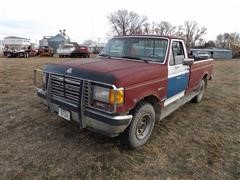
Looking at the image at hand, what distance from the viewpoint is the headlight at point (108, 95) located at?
121 inches

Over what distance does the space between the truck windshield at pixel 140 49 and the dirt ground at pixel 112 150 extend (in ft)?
5.26

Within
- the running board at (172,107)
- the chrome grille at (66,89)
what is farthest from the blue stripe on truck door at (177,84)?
the chrome grille at (66,89)

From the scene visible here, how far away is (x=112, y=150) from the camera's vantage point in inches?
149

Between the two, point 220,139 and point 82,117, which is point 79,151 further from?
point 220,139

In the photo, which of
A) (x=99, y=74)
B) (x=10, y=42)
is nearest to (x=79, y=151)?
(x=99, y=74)

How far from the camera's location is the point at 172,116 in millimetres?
5551

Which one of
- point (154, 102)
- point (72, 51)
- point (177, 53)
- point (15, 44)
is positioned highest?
point (15, 44)

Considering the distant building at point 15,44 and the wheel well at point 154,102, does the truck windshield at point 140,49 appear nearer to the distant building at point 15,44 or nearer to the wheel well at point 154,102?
the wheel well at point 154,102

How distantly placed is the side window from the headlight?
5.76 feet

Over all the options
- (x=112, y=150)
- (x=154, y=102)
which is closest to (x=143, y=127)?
(x=154, y=102)

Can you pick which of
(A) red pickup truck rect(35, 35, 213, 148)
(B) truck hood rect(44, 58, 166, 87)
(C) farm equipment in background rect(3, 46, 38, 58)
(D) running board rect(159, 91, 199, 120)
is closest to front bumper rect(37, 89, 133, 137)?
(A) red pickup truck rect(35, 35, 213, 148)

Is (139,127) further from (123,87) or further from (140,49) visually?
(140,49)

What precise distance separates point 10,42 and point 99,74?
113 ft

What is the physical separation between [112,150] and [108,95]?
1.17 metres
